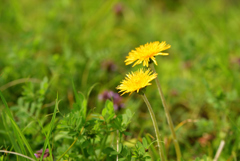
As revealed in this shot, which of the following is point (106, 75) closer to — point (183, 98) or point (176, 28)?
point (183, 98)

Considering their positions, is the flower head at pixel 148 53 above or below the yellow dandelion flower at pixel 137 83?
above

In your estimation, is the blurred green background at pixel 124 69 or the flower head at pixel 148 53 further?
the blurred green background at pixel 124 69

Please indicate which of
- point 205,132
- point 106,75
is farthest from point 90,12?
point 205,132

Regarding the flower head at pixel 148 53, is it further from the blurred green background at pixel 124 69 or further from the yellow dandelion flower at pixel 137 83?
the blurred green background at pixel 124 69

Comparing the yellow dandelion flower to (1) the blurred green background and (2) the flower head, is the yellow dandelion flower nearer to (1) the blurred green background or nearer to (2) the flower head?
(2) the flower head

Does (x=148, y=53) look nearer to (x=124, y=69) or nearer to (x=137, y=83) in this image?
(x=137, y=83)

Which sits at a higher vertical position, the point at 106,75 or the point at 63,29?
the point at 63,29

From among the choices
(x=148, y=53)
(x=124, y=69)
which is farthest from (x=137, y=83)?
(x=124, y=69)

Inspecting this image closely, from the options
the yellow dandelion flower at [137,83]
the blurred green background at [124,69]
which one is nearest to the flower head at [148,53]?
the yellow dandelion flower at [137,83]
